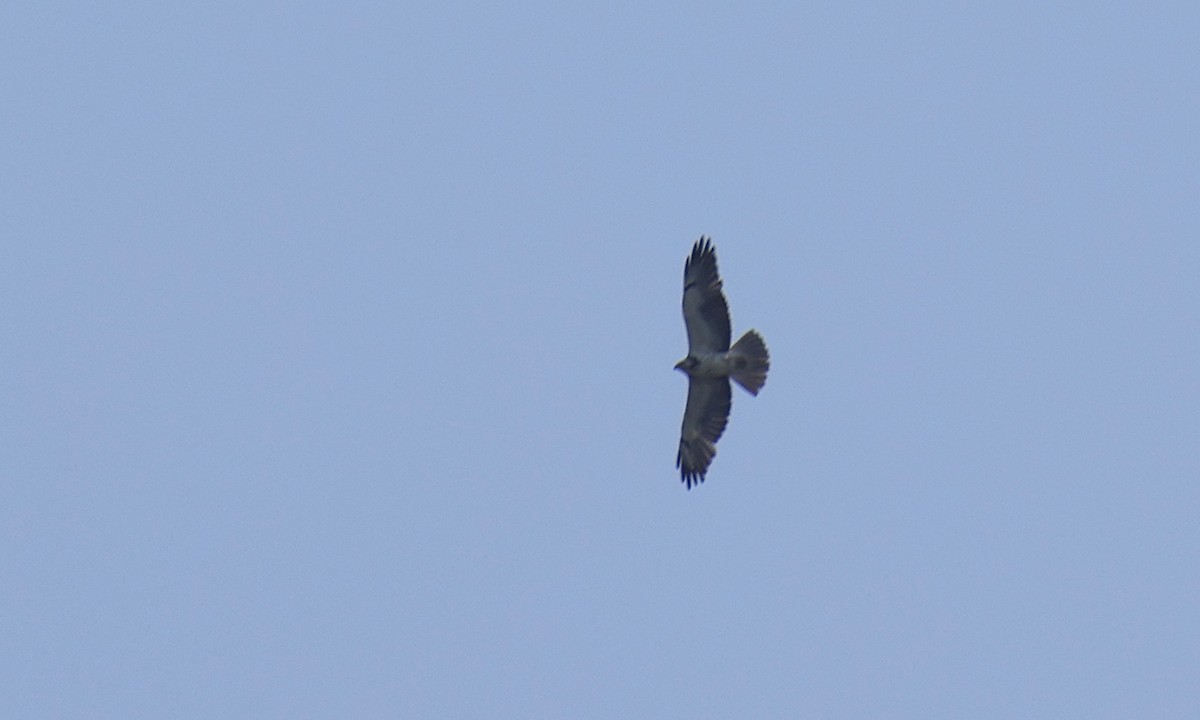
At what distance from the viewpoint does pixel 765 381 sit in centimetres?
2852

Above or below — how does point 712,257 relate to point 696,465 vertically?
above

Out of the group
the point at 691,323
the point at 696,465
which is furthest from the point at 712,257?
the point at 696,465

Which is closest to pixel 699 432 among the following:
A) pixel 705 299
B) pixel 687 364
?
pixel 687 364

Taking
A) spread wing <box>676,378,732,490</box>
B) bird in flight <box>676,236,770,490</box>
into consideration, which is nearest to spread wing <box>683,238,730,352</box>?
bird in flight <box>676,236,770,490</box>

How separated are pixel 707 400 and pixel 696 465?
98 centimetres

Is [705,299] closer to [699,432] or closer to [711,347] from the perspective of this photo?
[711,347]

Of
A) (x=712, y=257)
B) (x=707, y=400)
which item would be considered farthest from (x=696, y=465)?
(x=712, y=257)

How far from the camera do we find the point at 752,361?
28.6 metres

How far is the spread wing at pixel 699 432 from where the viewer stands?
29375 mm

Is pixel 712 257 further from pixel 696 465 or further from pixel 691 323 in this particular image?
pixel 696 465

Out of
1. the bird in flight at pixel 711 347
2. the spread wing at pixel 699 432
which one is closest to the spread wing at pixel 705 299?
the bird in flight at pixel 711 347

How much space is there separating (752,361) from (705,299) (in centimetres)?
108

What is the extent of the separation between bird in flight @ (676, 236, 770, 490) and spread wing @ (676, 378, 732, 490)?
0.02 meters

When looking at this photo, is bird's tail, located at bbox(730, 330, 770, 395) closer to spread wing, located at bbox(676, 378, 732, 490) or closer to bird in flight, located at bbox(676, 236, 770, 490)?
bird in flight, located at bbox(676, 236, 770, 490)
